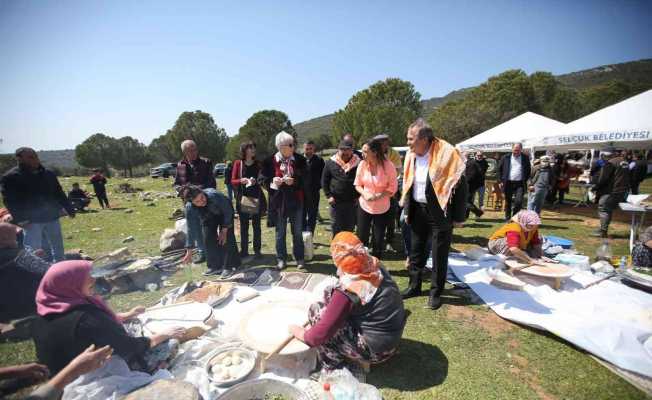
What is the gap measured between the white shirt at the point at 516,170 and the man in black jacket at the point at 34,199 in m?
9.88

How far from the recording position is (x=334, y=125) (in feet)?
133

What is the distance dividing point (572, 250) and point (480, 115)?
24.5 meters

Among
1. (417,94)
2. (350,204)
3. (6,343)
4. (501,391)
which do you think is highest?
(417,94)

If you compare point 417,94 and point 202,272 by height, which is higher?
point 417,94

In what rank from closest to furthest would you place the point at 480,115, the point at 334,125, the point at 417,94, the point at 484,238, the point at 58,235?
the point at 58,235, the point at 484,238, the point at 480,115, the point at 417,94, the point at 334,125

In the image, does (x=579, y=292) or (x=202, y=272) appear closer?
(x=579, y=292)

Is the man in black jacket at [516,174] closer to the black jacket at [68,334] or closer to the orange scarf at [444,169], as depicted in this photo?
the orange scarf at [444,169]

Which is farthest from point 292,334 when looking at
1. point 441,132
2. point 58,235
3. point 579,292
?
point 441,132

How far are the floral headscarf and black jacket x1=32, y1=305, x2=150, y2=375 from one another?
70.4 inches

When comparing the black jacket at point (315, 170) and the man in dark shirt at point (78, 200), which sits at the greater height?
the black jacket at point (315, 170)

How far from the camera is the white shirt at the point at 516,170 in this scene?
24.4 feet

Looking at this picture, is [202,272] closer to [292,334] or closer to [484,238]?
[292,334]

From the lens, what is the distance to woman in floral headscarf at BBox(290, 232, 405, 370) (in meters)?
2.17

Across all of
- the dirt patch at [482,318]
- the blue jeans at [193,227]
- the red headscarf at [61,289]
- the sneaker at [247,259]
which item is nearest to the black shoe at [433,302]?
the dirt patch at [482,318]
